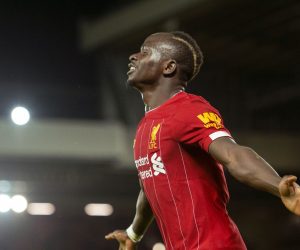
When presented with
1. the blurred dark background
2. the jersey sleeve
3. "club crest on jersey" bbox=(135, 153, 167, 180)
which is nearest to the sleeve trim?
the jersey sleeve

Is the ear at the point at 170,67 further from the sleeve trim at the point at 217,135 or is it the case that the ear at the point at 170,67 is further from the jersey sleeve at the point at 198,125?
the sleeve trim at the point at 217,135

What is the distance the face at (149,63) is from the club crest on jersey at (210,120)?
44cm

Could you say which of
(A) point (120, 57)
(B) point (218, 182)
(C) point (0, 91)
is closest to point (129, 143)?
(A) point (120, 57)

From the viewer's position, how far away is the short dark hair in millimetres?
3053

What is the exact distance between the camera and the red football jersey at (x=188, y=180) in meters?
2.68

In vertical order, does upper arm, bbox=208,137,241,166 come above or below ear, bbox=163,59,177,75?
below

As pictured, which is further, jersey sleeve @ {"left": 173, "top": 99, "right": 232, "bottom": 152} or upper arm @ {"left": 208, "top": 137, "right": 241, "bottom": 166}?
jersey sleeve @ {"left": 173, "top": 99, "right": 232, "bottom": 152}

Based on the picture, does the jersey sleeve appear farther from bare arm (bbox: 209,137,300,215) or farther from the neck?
the neck

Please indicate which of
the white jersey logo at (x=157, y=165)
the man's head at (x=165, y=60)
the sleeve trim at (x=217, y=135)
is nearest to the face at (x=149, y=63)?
the man's head at (x=165, y=60)

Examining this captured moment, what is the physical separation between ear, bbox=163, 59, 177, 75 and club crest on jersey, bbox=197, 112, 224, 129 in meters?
0.43

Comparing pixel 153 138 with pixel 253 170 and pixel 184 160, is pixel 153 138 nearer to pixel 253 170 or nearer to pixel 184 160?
pixel 184 160

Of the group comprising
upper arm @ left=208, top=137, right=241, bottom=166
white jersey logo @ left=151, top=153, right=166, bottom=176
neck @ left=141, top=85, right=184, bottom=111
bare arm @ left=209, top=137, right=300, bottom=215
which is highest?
neck @ left=141, top=85, right=184, bottom=111

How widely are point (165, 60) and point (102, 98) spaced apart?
9555mm

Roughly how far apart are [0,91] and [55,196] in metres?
2.29
